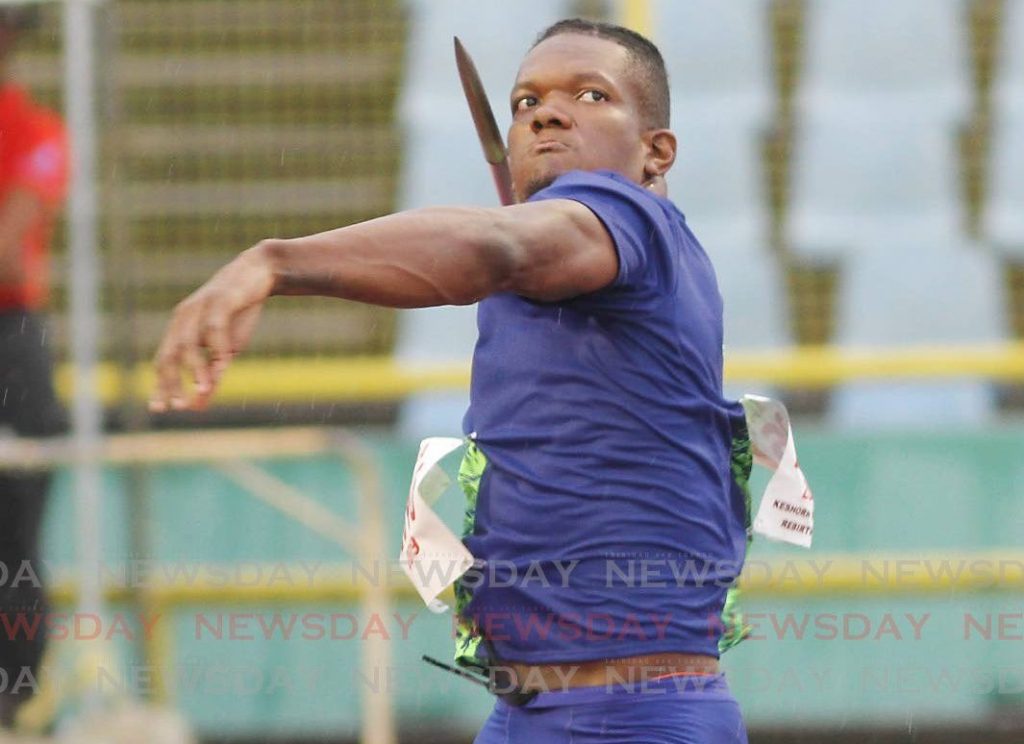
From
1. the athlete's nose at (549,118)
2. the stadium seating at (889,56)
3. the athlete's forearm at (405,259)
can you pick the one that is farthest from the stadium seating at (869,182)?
the athlete's forearm at (405,259)

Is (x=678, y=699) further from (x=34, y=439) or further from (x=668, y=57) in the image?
(x=668, y=57)

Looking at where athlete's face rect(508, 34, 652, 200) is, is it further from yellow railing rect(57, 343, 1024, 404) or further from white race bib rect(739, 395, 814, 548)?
yellow railing rect(57, 343, 1024, 404)

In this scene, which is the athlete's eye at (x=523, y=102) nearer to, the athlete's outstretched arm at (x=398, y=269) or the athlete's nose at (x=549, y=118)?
the athlete's nose at (x=549, y=118)

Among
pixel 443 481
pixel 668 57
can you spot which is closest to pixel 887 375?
pixel 668 57

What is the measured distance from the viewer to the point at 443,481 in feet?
10.8

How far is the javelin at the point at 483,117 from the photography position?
11.4ft

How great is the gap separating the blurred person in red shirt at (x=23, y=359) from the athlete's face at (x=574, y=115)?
3.29 metres

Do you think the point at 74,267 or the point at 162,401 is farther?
the point at 74,267

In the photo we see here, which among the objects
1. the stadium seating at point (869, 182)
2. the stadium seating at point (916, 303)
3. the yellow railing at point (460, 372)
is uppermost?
the stadium seating at point (869, 182)

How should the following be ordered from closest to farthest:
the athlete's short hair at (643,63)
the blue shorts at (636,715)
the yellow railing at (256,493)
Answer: the blue shorts at (636,715), the athlete's short hair at (643,63), the yellow railing at (256,493)

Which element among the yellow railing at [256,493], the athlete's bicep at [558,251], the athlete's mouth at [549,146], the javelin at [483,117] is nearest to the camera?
the athlete's bicep at [558,251]

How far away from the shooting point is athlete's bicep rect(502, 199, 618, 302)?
8.37 ft

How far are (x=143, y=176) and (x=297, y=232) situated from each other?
83 centimetres

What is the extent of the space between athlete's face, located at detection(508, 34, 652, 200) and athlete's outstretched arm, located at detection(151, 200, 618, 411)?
36cm
